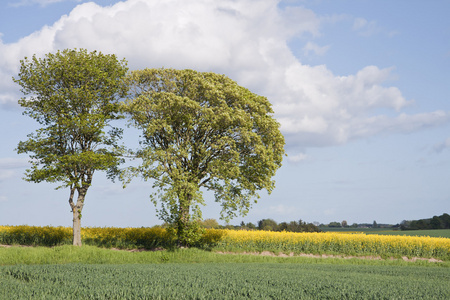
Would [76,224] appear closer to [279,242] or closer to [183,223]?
[183,223]

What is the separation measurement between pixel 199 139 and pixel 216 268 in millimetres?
13092

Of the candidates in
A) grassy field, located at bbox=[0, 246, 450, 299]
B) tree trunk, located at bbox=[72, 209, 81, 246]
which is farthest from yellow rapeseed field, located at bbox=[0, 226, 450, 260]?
grassy field, located at bbox=[0, 246, 450, 299]

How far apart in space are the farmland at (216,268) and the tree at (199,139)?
4153 millimetres

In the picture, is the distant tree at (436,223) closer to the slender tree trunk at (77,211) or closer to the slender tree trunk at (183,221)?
the slender tree trunk at (183,221)

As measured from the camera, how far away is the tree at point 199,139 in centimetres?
2672

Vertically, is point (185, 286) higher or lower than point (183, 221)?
lower

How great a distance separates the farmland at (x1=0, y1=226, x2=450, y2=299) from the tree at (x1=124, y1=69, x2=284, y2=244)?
4153 mm

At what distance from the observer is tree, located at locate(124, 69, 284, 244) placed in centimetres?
2672

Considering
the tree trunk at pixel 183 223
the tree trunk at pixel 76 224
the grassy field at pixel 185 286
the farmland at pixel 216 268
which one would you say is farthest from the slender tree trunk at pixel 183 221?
the grassy field at pixel 185 286

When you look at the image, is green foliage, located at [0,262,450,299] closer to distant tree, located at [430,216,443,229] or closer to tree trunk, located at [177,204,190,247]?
tree trunk, located at [177,204,190,247]

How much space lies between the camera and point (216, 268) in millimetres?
17688

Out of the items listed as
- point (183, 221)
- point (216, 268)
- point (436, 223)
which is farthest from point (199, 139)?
point (436, 223)

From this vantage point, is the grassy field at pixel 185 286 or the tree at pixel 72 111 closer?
the grassy field at pixel 185 286

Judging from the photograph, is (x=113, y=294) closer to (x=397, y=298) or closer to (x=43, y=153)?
(x=397, y=298)
